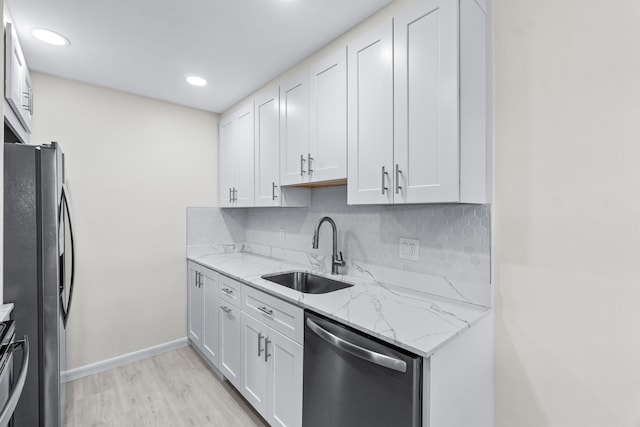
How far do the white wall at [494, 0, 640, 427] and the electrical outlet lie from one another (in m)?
0.42

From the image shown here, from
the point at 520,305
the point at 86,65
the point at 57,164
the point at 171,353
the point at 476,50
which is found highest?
the point at 86,65

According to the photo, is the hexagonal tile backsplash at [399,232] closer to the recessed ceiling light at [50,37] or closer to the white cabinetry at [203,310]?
the white cabinetry at [203,310]

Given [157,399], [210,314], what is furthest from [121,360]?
Answer: [210,314]

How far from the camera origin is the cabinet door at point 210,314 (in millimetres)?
2428

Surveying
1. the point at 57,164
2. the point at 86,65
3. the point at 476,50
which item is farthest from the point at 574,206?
the point at 86,65

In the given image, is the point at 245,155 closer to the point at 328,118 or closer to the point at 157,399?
the point at 328,118

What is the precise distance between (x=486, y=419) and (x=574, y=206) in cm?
100

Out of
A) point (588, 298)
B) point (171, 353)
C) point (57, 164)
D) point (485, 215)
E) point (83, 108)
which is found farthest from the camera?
point (171, 353)

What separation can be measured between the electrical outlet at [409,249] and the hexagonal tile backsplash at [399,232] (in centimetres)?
2

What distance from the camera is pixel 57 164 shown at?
1.63 meters

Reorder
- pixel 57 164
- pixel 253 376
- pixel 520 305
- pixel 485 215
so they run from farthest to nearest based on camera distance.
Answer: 1. pixel 253 376
2. pixel 57 164
3. pixel 485 215
4. pixel 520 305

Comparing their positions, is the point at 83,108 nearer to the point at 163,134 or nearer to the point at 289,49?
the point at 163,134

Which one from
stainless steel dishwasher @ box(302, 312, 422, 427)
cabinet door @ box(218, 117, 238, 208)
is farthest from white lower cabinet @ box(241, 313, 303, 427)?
cabinet door @ box(218, 117, 238, 208)

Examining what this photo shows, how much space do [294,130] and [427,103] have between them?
1.02m
